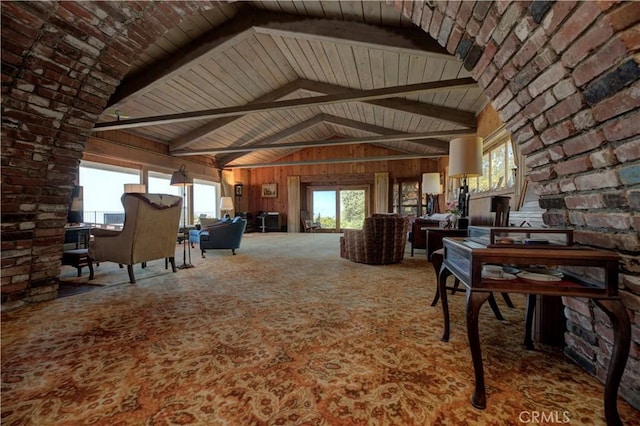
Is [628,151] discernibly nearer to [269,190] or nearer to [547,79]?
[547,79]

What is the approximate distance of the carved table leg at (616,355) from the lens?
38.4 inches

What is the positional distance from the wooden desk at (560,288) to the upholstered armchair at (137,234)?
336 cm

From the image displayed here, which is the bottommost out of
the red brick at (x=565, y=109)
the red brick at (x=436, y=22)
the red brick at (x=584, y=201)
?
the red brick at (x=584, y=201)

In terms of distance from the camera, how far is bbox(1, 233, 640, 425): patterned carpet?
1072mm

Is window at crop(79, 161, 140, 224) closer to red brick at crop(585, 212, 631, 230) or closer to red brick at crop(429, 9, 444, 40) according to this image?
red brick at crop(429, 9, 444, 40)

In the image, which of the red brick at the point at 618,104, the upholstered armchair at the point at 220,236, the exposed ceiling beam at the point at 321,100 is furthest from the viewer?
the upholstered armchair at the point at 220,236

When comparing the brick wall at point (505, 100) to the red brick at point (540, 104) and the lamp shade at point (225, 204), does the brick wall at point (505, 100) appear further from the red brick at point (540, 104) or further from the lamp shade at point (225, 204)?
the lamp shade at point (225, 204)

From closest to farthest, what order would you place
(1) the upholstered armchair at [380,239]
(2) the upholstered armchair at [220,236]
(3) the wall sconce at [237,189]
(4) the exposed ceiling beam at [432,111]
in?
(1) the upholstered armchair at [380,239]
(4) the exposed ceiling beam at [432,111]
(2) the upholstered armchair at [220,236]
(3) the wall sconce at [237,189]

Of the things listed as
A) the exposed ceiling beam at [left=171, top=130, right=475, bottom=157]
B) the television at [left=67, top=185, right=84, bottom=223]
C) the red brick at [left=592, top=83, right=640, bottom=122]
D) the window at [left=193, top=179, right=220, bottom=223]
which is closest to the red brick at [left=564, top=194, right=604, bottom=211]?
the red brick at [left=592, top=83, right=640, bottom=122]

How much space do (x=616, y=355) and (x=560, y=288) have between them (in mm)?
285

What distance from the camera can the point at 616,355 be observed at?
0.99 m

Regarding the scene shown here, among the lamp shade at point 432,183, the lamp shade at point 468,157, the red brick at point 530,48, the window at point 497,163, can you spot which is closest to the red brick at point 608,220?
the red brick at point 530,48

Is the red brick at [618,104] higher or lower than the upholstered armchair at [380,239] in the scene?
higher

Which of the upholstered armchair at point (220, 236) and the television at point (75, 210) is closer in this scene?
the television at point (75, 210)
